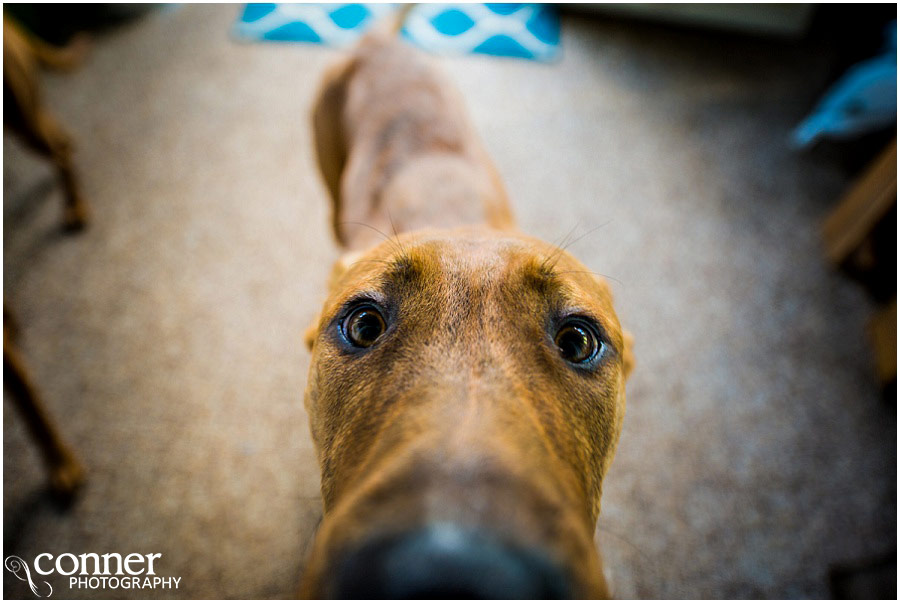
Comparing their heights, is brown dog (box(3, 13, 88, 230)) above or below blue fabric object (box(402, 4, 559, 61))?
below

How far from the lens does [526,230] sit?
3350 mm

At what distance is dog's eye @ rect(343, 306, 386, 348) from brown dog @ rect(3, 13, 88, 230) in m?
2.39

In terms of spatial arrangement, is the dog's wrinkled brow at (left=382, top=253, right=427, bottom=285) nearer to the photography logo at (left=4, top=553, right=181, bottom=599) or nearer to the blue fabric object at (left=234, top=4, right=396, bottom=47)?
the photography logo at (left=4, top=553, right=181, bottom=599)

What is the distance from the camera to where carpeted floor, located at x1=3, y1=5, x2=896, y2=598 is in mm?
2457

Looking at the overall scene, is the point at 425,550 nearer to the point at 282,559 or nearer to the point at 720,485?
the point at 282,559

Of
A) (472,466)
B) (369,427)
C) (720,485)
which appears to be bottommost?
(720,485)

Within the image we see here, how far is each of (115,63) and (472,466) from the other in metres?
4.59

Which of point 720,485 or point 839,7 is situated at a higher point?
point 839,7

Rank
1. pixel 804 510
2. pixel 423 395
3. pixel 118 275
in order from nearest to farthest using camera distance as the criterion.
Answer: pixel 423 395 → pixel 804 510 → pixel 118 275

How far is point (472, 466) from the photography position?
80 cm

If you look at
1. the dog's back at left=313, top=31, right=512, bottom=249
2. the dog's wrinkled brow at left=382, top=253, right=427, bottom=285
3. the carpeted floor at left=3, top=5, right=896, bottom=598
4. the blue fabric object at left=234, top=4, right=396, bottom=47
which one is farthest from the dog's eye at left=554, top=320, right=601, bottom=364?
Answer: the blue fabric object at left=234, top=4, right=396, bottom=47

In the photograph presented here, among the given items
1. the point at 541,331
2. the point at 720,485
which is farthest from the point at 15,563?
the point at 720,485

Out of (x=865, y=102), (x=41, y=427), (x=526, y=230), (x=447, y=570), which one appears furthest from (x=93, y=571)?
(x=865, y=102)

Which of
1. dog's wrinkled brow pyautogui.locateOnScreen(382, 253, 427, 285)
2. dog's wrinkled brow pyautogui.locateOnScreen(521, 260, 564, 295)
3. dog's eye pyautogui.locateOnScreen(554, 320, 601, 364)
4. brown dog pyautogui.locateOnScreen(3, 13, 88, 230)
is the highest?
dog's wrinkled brow pyautogui.locateOnScreen(521, 260, 564, 295)
